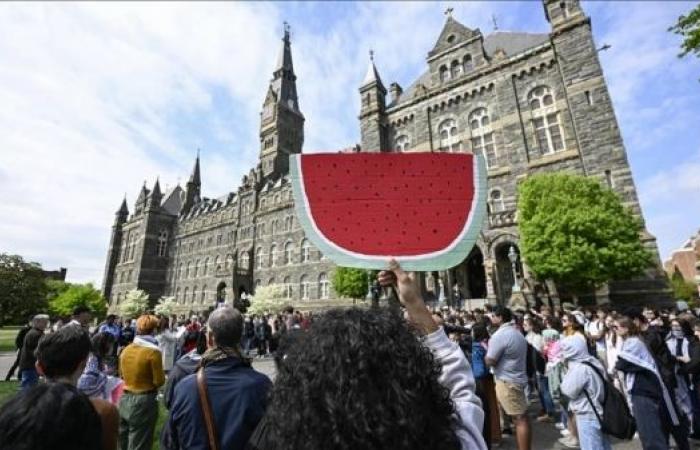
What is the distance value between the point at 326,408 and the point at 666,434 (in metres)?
5.12

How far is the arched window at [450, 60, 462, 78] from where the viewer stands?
2641 cm

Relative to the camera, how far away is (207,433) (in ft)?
7.20

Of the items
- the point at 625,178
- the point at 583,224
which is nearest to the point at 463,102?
the point at 625,178

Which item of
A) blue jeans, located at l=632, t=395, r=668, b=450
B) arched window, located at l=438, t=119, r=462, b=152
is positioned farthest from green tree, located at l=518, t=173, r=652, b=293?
blue jeans, located at l=632, t=395, r=668, b=450

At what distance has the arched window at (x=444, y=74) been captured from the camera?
26.9m

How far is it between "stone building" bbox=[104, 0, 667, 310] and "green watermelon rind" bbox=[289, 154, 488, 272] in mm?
18160

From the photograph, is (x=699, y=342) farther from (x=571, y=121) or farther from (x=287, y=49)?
(x=287, y=49)

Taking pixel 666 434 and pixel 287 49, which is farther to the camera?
pixel 287 49

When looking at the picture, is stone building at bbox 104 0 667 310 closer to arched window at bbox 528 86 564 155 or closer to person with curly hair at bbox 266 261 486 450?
arched window at bbox 528 86 564 155

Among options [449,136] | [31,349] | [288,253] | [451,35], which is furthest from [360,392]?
[288,253]

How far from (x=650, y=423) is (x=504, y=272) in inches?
725

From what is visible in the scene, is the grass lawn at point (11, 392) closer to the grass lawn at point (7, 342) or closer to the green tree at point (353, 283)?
the grass lawn at point (7, 342)

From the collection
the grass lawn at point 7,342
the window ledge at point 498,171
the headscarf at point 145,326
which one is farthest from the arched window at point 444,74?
the grass lawn at point 7,342

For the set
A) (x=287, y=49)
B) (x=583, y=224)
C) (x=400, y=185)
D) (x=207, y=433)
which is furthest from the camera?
(x=287, y=49)
